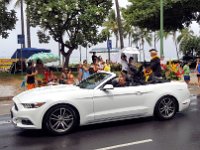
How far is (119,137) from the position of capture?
7.84 metres

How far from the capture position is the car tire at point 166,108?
9.39 meters

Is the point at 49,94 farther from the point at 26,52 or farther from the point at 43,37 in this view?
the point at 26,52

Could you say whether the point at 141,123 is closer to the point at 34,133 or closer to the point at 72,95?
the point at 72,95

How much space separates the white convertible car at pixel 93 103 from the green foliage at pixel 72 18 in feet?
42.1

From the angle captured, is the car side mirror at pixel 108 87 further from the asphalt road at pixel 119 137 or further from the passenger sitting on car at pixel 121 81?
the asphalt road at pixel 119 137

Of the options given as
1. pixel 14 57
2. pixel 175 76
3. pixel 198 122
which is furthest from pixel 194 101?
pixel 14 57

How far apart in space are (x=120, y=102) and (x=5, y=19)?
16.8 m

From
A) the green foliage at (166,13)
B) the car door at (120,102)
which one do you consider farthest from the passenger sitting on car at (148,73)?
the green foliage at (166,13)

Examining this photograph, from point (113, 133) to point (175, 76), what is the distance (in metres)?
11.3

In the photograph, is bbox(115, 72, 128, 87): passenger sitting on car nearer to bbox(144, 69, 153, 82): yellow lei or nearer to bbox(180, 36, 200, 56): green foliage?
bbox(144, 69, 153, 82): yellow lei

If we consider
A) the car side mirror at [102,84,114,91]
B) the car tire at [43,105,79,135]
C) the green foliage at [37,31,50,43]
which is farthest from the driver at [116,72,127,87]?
the green foliage at [37,31,50,43]

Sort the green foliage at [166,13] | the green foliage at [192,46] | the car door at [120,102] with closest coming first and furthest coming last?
1. the car door at [120,102]
2. the green foliage at [166,13]
3. the green foliage at [192,46]

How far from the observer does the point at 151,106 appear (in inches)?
364

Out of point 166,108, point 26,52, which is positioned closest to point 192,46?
point 26,52
